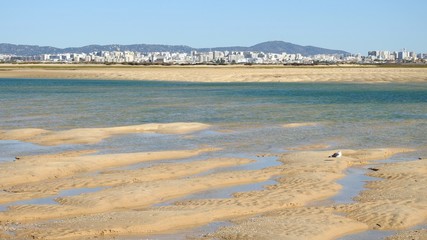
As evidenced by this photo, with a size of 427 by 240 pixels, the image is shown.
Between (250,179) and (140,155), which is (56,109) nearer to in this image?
(140,155)

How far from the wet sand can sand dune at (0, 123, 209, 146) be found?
4554mm

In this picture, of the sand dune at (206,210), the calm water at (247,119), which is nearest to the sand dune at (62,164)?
the calm water at (247,119)

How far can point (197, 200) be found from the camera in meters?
15.5

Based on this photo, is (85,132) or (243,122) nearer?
(85,132)

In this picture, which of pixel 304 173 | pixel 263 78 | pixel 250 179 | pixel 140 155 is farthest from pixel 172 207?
pixel 263 78

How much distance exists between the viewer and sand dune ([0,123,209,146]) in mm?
26812

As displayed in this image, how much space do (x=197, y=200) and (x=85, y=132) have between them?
564 inches

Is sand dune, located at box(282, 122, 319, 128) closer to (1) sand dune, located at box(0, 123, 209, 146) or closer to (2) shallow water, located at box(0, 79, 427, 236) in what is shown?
(2) shallow water, located at box(0, 79, 427, 236)

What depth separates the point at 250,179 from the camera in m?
18.4

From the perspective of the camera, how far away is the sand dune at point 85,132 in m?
26.8

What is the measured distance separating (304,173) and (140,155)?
5970 mm

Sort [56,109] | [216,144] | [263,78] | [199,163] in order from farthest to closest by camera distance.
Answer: [263,78], [56,109], [216,144], [199,163]

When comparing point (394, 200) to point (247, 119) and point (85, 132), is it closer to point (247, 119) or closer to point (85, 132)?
point (85, 132)

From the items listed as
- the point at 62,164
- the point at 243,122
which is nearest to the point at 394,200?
the point at 62,164
